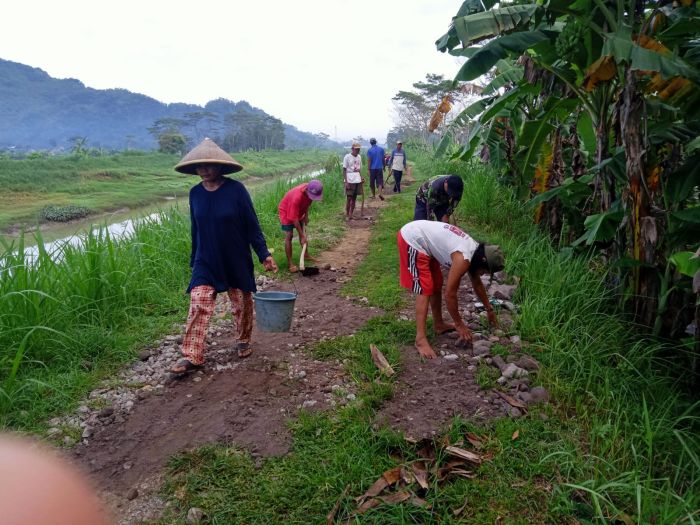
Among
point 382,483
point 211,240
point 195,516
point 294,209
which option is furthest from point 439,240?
point 294,209

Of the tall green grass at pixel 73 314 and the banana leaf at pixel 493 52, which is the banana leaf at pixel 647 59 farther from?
the tall green grass at pixel 73 314

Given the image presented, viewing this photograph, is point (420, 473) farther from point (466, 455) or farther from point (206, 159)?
point (206, 159)

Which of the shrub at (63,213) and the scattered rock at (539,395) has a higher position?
the scattered rock at (539,395)

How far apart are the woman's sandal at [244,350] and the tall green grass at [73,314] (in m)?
0.91

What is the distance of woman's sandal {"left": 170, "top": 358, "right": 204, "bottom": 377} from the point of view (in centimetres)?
345

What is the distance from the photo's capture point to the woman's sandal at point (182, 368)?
136 inches

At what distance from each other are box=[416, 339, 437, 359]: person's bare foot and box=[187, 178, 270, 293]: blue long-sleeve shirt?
54.2 inches

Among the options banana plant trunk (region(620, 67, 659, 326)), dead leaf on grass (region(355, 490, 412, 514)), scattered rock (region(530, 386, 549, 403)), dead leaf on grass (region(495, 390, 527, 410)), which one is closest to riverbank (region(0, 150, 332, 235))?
banana plant trunk (region(620, 67, 659, 326))

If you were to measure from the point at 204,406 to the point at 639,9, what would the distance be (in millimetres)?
4467

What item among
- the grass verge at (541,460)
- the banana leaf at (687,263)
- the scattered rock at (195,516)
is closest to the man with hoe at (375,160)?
the grass verge at (541,460)

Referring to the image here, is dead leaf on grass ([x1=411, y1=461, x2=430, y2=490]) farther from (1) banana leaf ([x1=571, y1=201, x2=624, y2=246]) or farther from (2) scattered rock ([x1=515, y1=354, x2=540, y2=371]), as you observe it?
(1) banana leaf ([x1=571, y1=201, x2=624, y2=246])

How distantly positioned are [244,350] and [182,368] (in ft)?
1.65

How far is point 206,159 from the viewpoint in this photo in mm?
3291

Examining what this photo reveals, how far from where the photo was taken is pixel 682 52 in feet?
12.3
